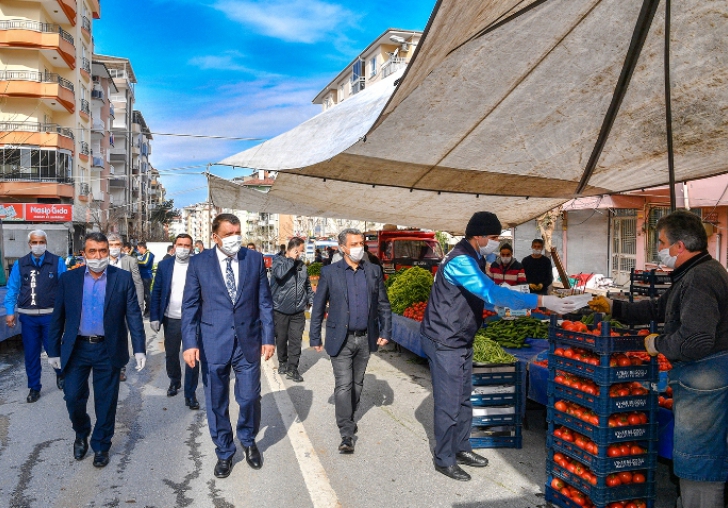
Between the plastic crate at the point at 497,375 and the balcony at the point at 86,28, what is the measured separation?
47756 mm

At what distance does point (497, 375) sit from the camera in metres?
A: 5.36

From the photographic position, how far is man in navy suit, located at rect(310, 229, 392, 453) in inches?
212

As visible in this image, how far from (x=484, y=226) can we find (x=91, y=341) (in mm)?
3660

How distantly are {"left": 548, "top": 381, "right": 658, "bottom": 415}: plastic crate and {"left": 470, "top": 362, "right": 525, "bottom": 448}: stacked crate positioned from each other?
1294 mm

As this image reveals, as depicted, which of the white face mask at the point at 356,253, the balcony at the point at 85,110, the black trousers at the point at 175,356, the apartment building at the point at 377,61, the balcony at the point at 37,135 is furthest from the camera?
the apartment building at the point at 377,61


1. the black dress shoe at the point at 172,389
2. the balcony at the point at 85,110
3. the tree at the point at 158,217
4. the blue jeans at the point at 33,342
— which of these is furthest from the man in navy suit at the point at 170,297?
the tree at the point at 158,217

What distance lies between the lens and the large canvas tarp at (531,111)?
167 inches

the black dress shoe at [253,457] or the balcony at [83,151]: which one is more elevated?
the balcony at [83,151]

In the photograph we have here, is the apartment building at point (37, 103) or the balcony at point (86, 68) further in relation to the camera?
the balcony at point (86, 68)

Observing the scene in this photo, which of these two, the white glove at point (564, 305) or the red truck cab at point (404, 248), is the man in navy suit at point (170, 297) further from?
the red truck cab at point (404, 248)

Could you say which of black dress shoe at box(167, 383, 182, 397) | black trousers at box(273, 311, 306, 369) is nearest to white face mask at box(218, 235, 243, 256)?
black dress shoe at box(167, 383, 182, 397)

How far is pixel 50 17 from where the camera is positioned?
37.7 metres

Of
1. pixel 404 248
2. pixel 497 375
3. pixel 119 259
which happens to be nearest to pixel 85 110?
pixel 404 248

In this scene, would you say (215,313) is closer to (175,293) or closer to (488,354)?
(175,293)
